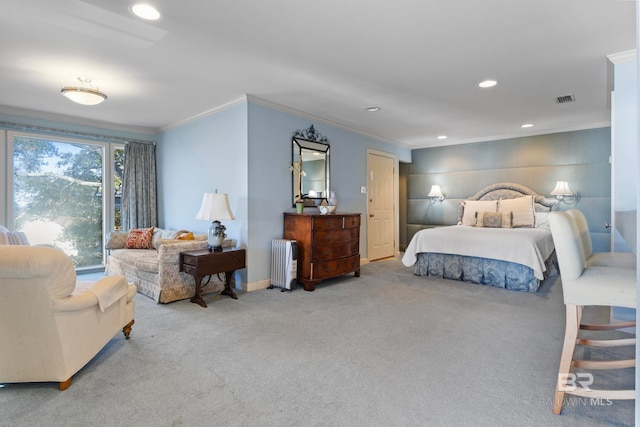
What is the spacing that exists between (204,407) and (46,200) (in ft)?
15.4

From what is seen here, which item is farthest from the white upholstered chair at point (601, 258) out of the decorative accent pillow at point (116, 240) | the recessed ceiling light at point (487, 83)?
the decorative accent pillow at point (116, 240)

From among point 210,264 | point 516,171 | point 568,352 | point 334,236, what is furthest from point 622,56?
point 210,264

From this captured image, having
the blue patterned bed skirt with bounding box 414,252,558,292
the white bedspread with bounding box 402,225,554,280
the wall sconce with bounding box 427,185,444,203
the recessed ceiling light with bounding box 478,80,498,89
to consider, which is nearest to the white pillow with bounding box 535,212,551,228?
the blue patterned bed skirt with bounding box 414,252,558,292

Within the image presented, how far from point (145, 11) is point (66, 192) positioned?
13.1 ft

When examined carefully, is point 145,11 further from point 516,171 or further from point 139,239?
point 516,171

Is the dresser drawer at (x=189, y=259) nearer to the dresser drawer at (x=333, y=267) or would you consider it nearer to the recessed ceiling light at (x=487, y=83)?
the dresser drawer at (x=333, y=267)

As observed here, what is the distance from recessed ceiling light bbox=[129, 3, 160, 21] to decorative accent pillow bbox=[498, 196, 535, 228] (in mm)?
5619

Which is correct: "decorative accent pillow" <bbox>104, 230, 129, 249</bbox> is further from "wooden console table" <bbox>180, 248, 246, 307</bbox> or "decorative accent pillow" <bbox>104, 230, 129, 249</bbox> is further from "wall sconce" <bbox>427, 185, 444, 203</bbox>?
"wall sconce" <bbox>427, 185, 444, 203</bbox>

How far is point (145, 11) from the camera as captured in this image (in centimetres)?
218

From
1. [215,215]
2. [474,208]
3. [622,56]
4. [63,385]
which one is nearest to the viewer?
[63,385]

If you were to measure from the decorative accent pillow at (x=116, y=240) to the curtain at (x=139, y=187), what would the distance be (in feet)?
1.75

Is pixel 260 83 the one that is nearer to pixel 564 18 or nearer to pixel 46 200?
pixel 564 18

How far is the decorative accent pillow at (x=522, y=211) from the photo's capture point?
5.37 meters

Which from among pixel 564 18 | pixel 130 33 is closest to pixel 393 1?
pixel 564 18
